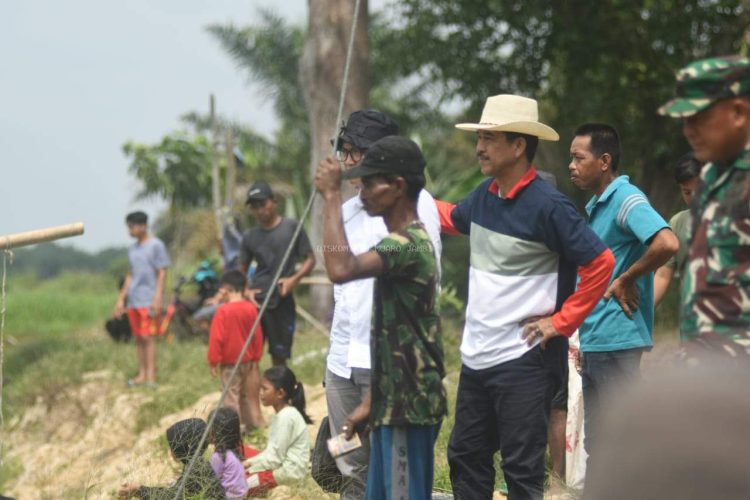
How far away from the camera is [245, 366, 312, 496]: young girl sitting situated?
694cm

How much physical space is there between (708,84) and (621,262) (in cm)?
211

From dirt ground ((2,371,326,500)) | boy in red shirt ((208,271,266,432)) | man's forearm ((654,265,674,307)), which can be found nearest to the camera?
man's forearm ((654,265,674,307))

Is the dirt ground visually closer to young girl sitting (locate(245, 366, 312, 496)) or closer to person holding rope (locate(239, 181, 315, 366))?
young girl sitting (locate(245, 366, 312, 496))

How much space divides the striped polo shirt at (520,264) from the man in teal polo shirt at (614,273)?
0.61m

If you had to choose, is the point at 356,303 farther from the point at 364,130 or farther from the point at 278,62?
the point at 278,62

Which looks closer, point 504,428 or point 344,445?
point 344,445

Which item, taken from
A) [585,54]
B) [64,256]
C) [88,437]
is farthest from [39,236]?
[64,256]

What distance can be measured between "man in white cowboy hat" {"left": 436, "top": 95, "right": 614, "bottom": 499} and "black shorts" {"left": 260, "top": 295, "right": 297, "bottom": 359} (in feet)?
14.1

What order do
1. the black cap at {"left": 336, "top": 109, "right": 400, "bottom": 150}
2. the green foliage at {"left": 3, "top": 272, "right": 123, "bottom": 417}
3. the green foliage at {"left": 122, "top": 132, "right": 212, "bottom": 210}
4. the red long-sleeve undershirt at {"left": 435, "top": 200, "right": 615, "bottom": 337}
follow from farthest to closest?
the green foliage at {"left": 122, "top": 132, "right": 212, "bottom": 210}
the green foliage at {"left": 3, "top": 272, "right": 123, "bottom": 417}
the black cap at {"left": 336, "top": 109, "right": 400, "bottom": 150}
the red long-sleeve undershirt at {"left": 435, "top": 200, "right": 615, "bottom": 337}

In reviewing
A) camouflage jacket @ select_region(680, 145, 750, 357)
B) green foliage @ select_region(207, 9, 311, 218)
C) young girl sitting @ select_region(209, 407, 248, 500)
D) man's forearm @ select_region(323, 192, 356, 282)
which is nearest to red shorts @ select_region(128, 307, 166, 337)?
young girl sitting @ select_region(209, 407, 248, 500)

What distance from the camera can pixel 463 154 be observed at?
82.5ft

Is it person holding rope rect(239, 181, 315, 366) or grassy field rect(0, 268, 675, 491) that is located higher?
person holding rope rect(239, 181, 315, 366)

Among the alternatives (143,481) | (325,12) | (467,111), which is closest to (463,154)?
(467,111)

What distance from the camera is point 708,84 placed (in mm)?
3439
